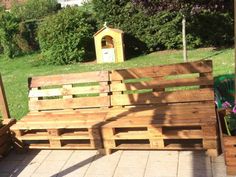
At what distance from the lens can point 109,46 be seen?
12.2 meters

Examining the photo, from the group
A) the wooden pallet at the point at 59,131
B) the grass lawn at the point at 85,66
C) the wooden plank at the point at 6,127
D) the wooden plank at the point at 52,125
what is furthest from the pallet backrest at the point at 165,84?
the grass lawn at the point at 85,66

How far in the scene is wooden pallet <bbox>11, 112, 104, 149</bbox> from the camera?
474 cm

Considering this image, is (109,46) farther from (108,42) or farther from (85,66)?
(85,66)

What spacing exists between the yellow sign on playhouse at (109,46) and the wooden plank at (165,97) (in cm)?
Answer: 683

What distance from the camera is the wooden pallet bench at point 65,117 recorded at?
4824 mm

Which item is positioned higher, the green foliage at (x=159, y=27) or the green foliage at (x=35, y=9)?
the green foliage at (x=35, y=9)

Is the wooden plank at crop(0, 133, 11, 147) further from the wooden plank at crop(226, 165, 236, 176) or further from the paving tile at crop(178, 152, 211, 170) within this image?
the wooden plank at crop(226, 165, 236, 176)

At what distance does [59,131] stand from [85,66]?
695cm

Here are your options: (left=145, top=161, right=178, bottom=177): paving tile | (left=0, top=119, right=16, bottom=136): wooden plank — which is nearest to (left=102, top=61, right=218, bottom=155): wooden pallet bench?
(left=145, top=161, right=178, bottom=177): paving tile

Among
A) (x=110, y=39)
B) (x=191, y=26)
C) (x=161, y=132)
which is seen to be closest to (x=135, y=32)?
(x=110, y=39)

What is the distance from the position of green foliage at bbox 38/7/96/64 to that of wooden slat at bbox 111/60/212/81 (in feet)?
24.7

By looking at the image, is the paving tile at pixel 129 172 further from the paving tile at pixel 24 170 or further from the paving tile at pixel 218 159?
the paving tile at pixel 24 170

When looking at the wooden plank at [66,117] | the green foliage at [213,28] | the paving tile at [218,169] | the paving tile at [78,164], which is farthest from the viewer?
the green foliage at [213,28]

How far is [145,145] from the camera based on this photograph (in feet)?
15.2
